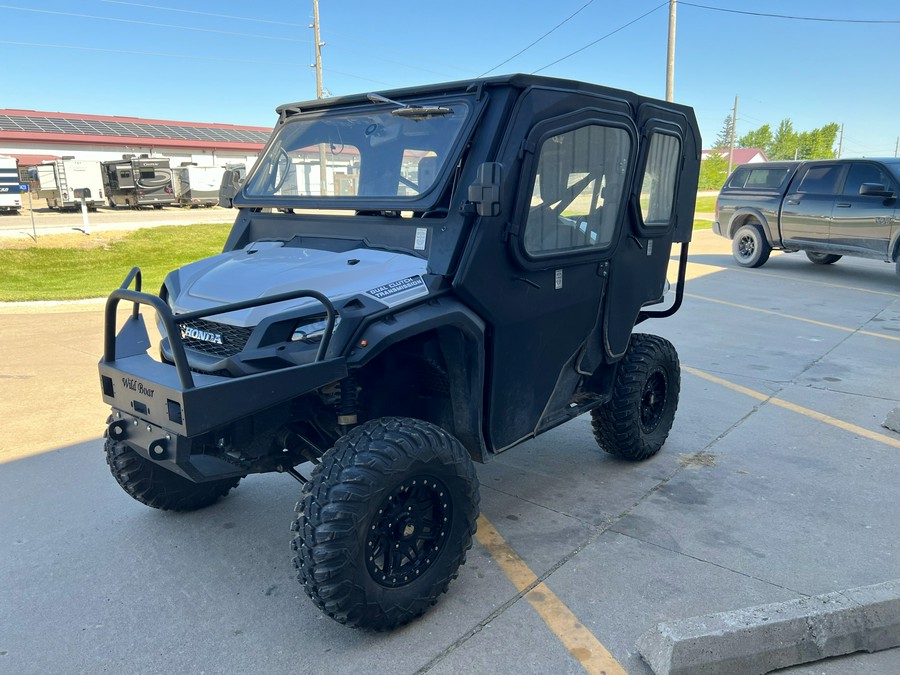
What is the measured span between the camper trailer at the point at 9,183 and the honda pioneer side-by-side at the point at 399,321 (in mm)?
27076

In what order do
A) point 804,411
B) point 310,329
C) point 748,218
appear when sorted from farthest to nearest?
point 748,218 < point 804,411 < point 310,329

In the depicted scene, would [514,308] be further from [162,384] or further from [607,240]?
[162,384]

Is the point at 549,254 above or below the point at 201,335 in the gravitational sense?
above

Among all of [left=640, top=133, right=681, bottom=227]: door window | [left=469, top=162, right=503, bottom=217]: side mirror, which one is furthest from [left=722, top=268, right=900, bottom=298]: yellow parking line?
[left=469, top=162, right=503, bottom=217]: side mirror

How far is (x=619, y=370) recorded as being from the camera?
15.5ft

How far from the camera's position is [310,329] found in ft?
10.3

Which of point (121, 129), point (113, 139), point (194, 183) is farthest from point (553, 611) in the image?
point (121, 129)

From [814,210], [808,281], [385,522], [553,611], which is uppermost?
[814,210]

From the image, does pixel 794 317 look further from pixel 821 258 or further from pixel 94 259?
pixel 94 259

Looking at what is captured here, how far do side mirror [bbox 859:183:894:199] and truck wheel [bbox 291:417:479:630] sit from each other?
37.8 feet

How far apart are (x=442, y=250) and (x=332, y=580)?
1551 mm

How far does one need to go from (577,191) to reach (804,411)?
3387 mm

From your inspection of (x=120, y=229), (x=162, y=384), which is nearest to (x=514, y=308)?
(x=162, y=384)

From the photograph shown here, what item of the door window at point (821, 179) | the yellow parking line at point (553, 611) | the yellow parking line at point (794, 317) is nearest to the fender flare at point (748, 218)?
the door window at point (821, 179)
